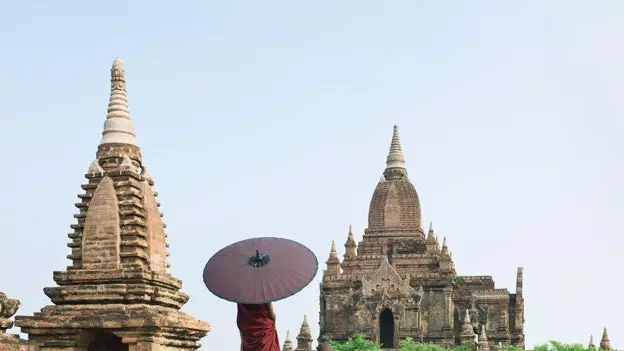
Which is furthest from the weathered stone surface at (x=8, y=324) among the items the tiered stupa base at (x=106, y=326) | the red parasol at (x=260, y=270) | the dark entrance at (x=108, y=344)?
the red parasol at (x=260, y=270)

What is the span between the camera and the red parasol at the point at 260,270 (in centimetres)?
931

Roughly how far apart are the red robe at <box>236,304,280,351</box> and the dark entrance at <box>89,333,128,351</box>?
887 centimetres

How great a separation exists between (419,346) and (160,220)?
106 feet

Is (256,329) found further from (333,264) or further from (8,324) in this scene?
(333,264)

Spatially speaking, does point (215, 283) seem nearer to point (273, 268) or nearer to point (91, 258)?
point (273, 268)

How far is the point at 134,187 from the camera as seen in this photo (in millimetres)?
18000

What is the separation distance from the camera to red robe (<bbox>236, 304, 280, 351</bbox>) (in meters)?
9.10

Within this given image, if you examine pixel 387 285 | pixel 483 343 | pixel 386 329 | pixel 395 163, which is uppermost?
pixel 395 163

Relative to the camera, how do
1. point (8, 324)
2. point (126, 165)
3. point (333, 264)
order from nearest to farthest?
point (8, 324)
point (126, 165)
point (333, 264)

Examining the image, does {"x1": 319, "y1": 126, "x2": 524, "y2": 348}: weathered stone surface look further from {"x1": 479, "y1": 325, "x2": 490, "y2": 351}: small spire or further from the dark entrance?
the dark entrance

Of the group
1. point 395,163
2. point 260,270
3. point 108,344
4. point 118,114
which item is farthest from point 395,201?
point 260,270

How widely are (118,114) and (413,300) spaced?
3761 cm

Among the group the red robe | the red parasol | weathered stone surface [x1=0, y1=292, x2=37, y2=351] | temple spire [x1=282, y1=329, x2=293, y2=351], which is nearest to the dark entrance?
weathered stone surface [x1=0, y1=292, x2=37, y2=351]

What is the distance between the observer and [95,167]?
18.4 metres
